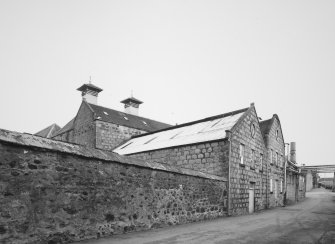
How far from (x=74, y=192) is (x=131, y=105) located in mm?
31798

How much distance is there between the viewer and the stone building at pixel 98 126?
2670 centimetres

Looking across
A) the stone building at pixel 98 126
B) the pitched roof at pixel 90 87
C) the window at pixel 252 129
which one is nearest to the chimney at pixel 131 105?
the stone building at pixel 98 126

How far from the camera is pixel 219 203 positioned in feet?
47.2

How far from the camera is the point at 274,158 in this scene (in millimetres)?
24969

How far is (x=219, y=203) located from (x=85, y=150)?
9.16 metres

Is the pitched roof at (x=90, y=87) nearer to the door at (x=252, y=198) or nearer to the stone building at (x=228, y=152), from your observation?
the stone building at (x=228, y=152)

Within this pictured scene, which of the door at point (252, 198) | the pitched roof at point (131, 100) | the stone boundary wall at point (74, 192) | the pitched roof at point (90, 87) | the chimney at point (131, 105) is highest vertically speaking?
the pitched roof at point (90, 87)

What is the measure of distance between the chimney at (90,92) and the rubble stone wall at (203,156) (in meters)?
19.0

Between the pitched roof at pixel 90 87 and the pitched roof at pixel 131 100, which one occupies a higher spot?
the pitched roof at pixel 90 87

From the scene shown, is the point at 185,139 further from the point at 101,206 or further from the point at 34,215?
the point at 34,215

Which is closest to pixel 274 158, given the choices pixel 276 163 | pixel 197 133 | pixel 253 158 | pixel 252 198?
pixel 276 163

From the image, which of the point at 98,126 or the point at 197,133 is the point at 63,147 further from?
the point at 98,126

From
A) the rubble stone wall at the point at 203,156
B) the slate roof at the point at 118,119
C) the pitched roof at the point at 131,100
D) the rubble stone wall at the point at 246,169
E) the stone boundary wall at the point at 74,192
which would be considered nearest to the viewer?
the stone boundary wall at the point at 74,192

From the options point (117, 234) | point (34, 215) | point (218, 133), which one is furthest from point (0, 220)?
point (218, 133)
